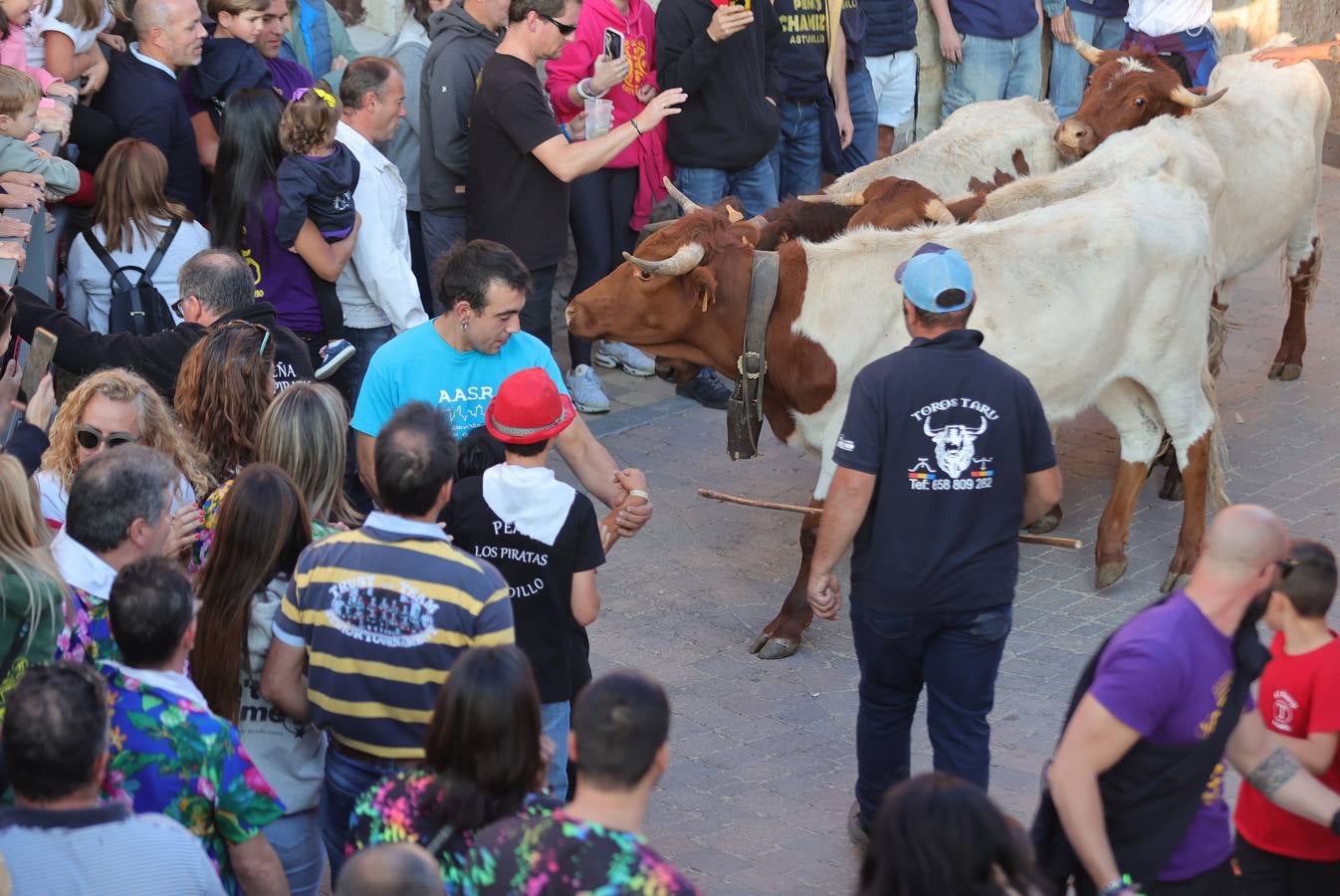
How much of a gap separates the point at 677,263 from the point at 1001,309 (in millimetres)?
1473

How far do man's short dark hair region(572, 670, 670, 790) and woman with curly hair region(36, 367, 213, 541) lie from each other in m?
2.09

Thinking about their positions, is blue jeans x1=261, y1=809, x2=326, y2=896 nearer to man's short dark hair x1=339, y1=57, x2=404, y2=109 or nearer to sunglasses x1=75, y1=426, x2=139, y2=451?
sunglasses x1=75, y1=426, x2=139, y2=451

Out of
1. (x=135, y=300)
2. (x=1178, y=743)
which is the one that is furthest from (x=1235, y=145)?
(x=1178, y=743)

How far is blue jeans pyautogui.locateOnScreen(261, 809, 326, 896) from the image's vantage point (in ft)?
13.9

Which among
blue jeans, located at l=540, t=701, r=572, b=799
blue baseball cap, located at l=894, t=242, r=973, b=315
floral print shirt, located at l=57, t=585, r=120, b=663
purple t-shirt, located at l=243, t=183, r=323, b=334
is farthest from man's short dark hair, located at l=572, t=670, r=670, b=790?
purple t-shirt, located at l=243, t=183, r=323, b=334

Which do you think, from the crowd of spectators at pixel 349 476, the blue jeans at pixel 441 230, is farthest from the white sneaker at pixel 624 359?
the blue jeans at pixel 441 230

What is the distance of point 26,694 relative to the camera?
3199 millimetres

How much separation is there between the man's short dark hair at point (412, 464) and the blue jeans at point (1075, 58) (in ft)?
30.4

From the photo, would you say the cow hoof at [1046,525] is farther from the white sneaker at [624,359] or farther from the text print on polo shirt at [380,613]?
the text print on polo shirt at [380,613]

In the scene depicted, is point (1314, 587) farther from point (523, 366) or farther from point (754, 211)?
point (754, 211)

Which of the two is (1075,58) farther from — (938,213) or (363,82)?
(363,82)

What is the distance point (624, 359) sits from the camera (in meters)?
10.5

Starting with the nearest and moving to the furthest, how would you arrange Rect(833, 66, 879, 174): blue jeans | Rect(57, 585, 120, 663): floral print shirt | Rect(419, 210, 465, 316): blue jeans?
Rect(57, 585, 120, 663): floral print shirt → Rect(419, 210, 465, 316): blue jeans → Rect(833, 66, 879, 174): blue jeans

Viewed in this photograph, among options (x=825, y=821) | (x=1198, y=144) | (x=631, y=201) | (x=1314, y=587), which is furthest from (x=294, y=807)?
(x=1198, y=144)
